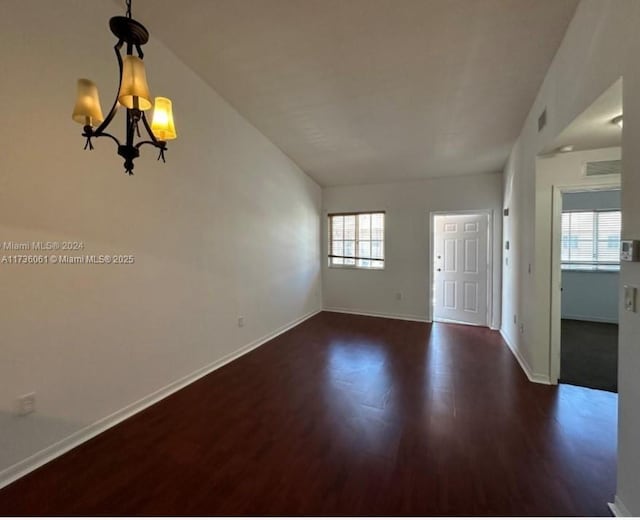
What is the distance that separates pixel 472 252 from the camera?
4961 millimetres

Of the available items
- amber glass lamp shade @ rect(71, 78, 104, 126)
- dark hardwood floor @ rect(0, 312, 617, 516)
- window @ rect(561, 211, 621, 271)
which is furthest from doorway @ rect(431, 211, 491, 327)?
amber glass lamp shade @ rect(71, 78, 104, 126)

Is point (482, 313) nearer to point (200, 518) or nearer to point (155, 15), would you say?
point (200, 518)

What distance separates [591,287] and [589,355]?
7.44 feet

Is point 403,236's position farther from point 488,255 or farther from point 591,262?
point 591,262

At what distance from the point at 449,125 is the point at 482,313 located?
319 centimetres

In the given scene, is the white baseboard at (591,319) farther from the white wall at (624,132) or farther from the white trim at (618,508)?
the white trim at (618,508)

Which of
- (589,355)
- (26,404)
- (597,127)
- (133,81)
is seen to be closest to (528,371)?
(589,355)

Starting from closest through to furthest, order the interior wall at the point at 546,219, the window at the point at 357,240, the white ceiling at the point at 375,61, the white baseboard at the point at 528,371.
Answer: the white ceiling at the point at 375,61 → the interior wall at the point at 546,219 → the white baseboard at the point at 528,371 → the window at the point at 357,240

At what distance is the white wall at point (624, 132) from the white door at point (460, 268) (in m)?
1.88

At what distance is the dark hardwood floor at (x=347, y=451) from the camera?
149 cm

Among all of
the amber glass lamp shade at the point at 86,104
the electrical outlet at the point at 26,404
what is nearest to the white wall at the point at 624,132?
the amber glass lamp shade at the point at 86,104

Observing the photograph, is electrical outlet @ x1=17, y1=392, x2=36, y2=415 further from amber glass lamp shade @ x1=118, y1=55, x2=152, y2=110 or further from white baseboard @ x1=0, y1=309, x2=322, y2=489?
amber glass lamp shade @ x1=118, y1=55, x2=152, y2=110

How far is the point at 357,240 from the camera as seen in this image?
18.9 feet

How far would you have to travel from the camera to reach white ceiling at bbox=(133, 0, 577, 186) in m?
2.05
